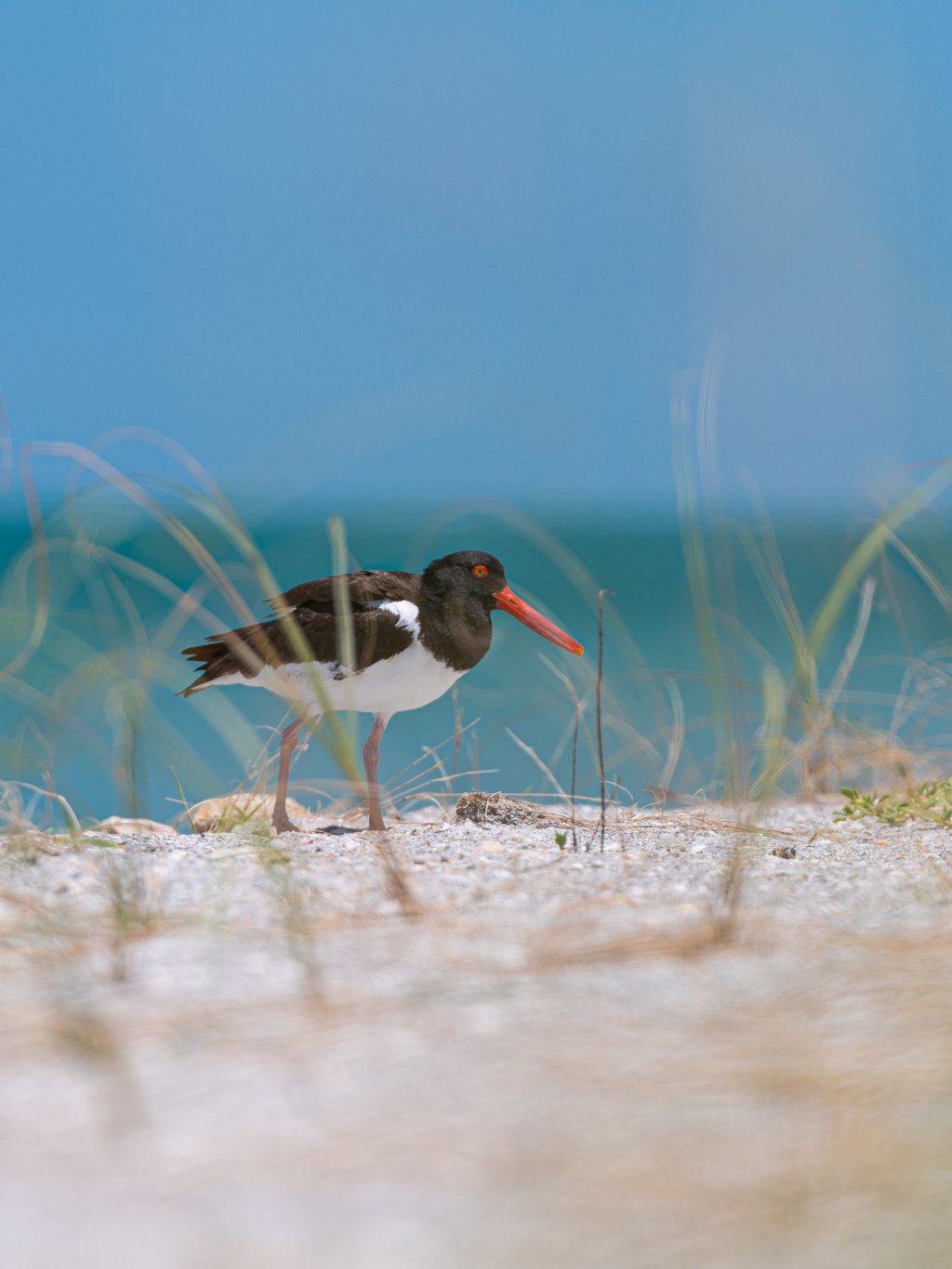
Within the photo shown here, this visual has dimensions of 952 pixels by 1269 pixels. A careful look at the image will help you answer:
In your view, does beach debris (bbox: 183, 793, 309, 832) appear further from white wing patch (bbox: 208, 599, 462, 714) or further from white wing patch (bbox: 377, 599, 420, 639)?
white wing patch (bbox: 377, 599, 420, 639)

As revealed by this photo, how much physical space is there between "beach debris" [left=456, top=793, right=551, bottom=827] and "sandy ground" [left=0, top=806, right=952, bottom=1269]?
1516mm

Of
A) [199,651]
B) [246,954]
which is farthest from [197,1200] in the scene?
[199,651]

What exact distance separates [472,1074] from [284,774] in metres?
3.15

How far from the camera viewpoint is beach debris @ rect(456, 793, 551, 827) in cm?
402

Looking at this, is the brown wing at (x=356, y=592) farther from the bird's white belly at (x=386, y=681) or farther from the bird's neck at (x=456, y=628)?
the bird's white belly at (x=386, y=681)

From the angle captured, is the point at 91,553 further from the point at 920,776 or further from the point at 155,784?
the point at 920,776

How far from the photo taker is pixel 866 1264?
1.06 metres

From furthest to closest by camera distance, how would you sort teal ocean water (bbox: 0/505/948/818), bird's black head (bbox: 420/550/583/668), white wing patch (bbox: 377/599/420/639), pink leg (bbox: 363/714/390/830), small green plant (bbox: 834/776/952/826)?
pink leg (bbox: 363/714/390/830)
bird's black head (bbox: 420/550/583/668)
white wing patch (bbox: 377/599/420/639)
small green plant (bbox: 834/776/952/826)
teal ocean water (bbox: 0/505/948/818)

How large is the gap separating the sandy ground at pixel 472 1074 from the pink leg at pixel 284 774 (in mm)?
1793

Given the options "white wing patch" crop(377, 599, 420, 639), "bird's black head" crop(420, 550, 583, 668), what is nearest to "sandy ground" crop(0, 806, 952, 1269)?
"white wing patch" crop(377, 599, 420, 639)

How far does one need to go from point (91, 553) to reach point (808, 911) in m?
1.54

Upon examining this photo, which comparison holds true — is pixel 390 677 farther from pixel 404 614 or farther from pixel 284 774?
pixel 284 774

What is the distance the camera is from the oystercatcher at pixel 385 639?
168 inches

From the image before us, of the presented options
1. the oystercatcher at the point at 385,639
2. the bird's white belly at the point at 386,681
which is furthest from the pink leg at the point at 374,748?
the bird's white belly at the point at 386,681
